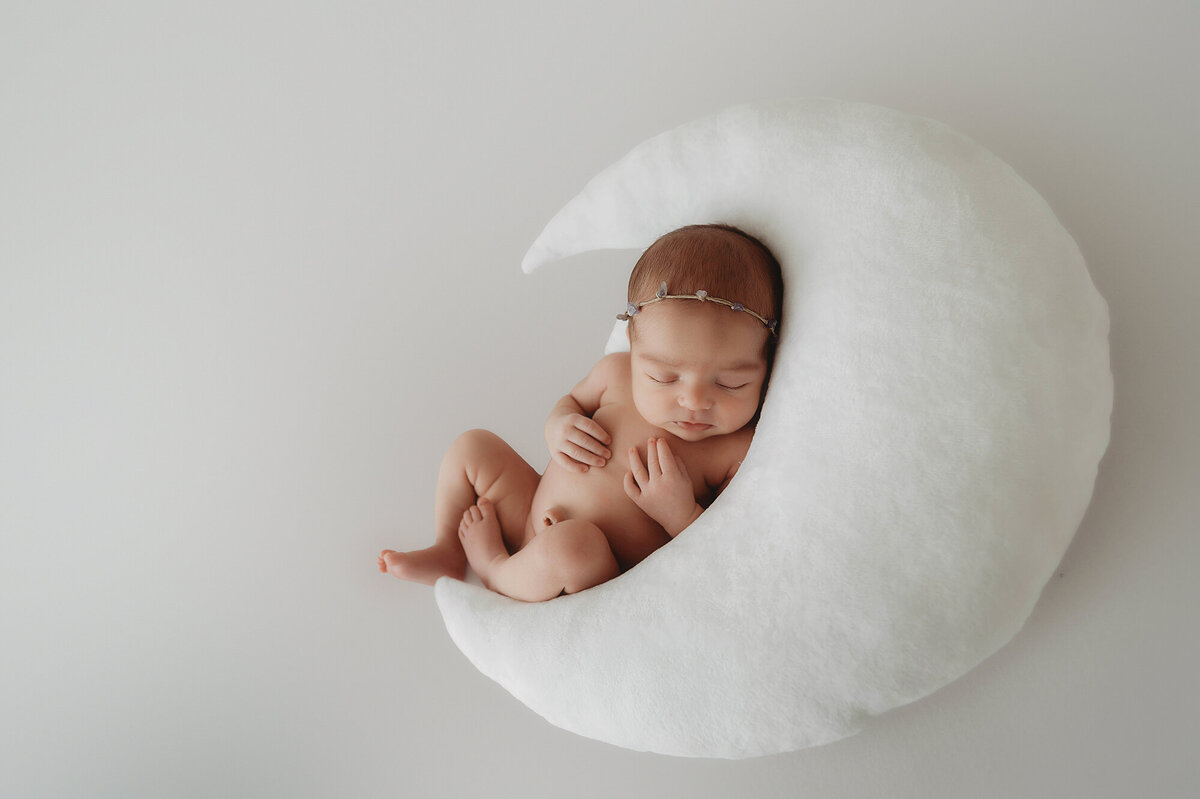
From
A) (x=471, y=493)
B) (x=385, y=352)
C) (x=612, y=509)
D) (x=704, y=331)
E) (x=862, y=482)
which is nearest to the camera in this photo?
(x=862, y=482)

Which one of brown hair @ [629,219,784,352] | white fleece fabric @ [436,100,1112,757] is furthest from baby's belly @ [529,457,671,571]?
brown hair @ [629,219,784,352]

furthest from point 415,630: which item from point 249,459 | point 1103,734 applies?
point 1103,734

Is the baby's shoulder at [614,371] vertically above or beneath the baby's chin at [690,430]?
above

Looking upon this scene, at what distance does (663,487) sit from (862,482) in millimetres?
277

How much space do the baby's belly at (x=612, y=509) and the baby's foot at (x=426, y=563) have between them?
0.53 feet

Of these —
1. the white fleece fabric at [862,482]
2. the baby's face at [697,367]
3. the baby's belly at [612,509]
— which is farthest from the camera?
the baby's belly at [612,509]

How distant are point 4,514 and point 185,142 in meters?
0.78

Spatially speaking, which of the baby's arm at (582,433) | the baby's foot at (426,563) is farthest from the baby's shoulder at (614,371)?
the baby's foot at (426,563)

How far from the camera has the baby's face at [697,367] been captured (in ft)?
3.71

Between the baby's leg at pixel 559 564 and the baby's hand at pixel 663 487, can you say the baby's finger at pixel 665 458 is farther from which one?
the baby's leg at pixel 559 564

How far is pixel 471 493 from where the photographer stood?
1.34 metres

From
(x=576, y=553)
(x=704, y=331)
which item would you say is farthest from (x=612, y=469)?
(x=704, y=331)

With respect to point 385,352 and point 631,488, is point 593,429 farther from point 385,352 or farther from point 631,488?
point 385,352

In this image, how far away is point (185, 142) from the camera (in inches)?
68.9
